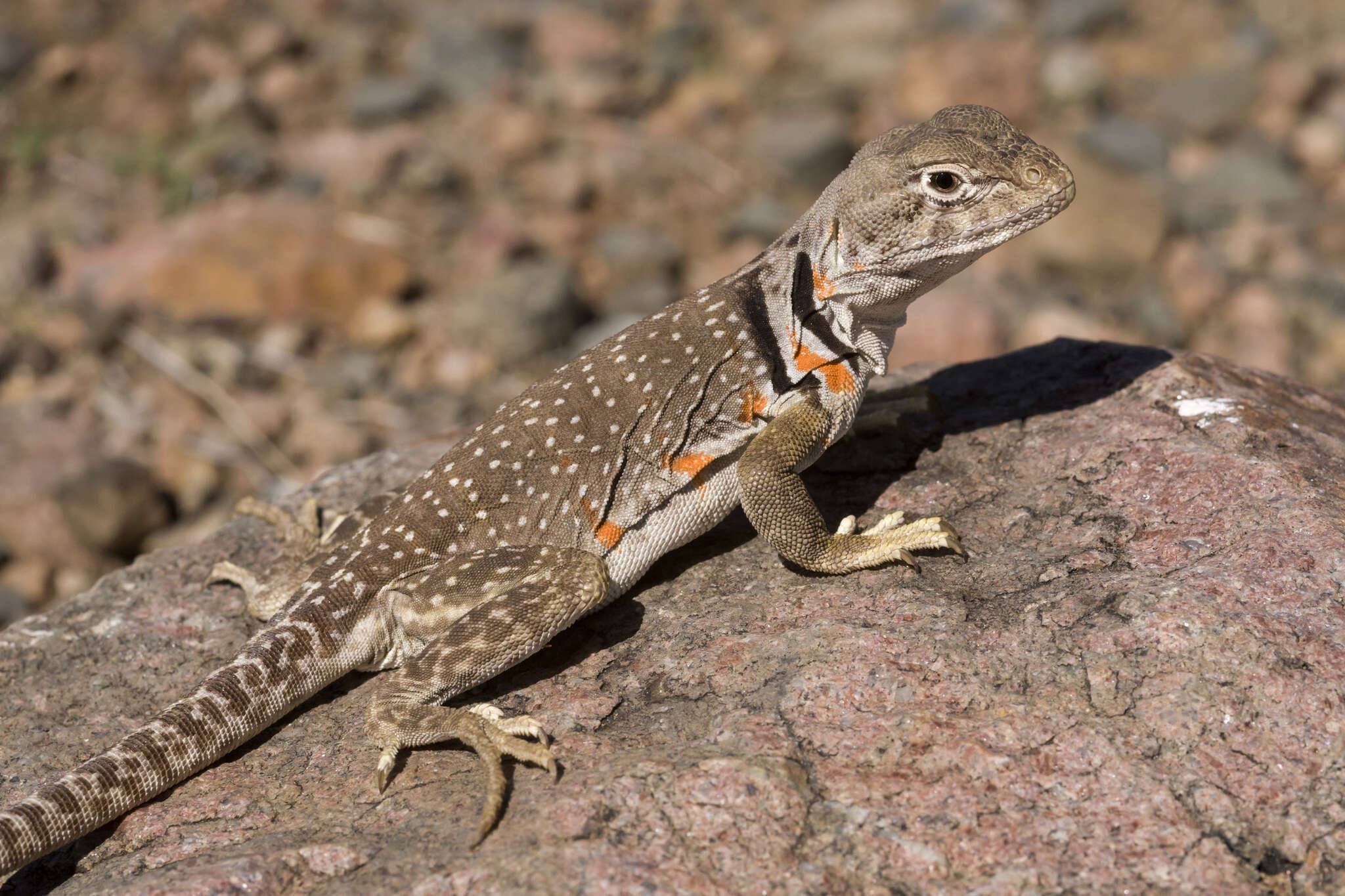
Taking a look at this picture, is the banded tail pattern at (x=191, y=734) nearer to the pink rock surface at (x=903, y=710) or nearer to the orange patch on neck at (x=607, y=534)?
the pink rock surface at (x=903, y=710)

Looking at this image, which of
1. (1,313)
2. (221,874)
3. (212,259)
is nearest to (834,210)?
(221,874)

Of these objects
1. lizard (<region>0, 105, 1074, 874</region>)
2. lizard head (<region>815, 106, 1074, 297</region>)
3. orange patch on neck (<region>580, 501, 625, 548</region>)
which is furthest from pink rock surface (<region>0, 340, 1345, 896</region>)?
lizard head (<region>815, 106, 1074, 297</region>)

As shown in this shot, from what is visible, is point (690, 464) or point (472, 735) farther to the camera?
point (690, 464)

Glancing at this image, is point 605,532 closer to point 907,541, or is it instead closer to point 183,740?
point 907,541

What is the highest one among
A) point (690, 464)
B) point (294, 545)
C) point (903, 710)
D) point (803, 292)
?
point (803, 292)

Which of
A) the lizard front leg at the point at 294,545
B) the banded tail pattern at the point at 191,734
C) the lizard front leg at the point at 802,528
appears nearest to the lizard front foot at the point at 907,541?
the lizard front leg at the point at 802,528

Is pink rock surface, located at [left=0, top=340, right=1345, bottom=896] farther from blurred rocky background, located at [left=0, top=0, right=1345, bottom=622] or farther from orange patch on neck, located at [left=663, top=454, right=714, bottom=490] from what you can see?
blurred rocky background, located at [left=0, top=0, right=1345, bottom=622]

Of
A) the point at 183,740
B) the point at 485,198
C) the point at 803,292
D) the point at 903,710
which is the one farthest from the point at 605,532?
the point at 485,198
